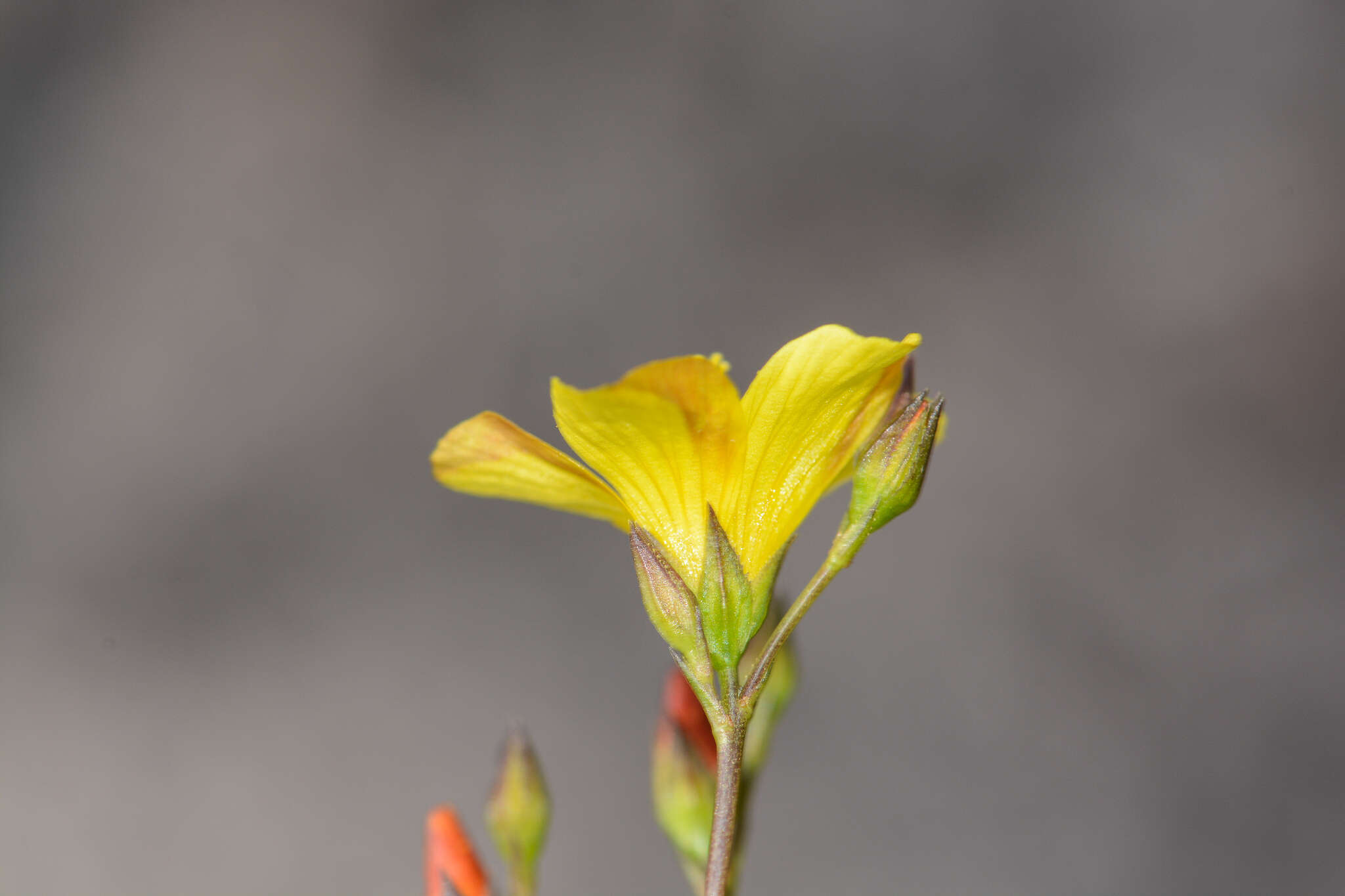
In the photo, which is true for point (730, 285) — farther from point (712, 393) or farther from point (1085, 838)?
point (712, 393)

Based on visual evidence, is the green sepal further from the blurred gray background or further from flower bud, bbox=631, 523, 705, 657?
the blurred gray background

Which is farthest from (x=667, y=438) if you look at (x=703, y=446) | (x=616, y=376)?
(x=616, y=376)

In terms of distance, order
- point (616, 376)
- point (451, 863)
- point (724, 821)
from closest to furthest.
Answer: point (724, 821) → point (451, 863) → point (616, 376)

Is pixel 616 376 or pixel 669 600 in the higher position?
pixel 616 376

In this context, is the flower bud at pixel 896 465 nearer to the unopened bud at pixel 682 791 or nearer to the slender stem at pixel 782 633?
the slender stem at pixel 782 633

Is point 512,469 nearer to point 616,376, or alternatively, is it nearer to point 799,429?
point 799,429

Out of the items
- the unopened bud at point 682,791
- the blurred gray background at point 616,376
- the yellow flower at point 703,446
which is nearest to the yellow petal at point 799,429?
the yellow flower at point 703,446
